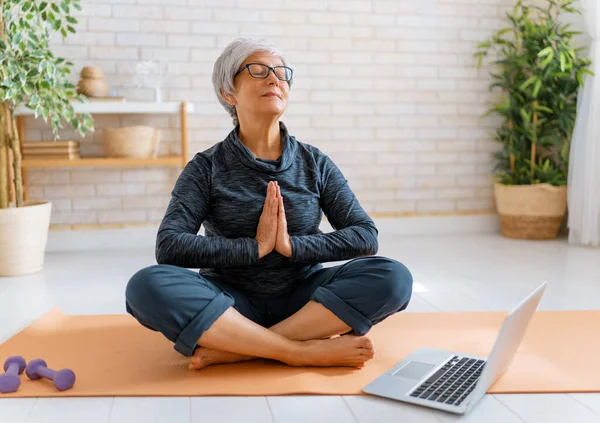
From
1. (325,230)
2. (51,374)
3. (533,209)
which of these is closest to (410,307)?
(51,374)

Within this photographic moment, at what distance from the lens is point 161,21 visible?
13.7 ft

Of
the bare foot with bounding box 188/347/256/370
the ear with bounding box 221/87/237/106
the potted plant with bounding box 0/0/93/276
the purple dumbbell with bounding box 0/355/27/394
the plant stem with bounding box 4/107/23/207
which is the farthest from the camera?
the plant stem with bounding box 4/107/23/207

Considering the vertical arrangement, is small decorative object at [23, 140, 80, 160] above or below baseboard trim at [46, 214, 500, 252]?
above

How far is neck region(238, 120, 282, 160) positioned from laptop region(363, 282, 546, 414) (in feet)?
2.36

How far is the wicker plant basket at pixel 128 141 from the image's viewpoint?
3.88 metres

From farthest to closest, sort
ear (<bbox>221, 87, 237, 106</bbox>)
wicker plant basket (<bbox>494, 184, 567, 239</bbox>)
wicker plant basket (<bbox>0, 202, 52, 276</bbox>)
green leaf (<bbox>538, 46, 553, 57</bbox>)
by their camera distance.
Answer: wicker plant basket (<bbox>494, 184, 567, 239</bbox>) → green leaf (<bbox>538, 46, 553, 57</bbox>) → wicker plant basket (<bbox>0, 202, 52, 276</bbox>) → ear (<bbox>221, 87, 237, 106</bbox>)

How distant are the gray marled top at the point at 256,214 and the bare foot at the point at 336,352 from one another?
0.77ft

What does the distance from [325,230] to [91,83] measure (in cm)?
169

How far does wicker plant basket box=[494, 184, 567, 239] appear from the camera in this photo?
169 inches

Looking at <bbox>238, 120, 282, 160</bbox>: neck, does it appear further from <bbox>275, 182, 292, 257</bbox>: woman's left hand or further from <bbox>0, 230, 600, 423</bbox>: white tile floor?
<bbox>0, 230, 600, 423</bbox>: white tile floor

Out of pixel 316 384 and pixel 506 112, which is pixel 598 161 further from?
pixel 316 384

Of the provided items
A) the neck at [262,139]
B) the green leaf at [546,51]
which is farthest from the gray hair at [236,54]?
the green leaf at [546,51]

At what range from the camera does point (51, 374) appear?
1767 mm

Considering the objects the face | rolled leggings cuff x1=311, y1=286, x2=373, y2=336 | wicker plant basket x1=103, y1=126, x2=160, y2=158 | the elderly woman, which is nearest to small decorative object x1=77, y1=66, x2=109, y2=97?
wicker plant basket x1=103, y1=126, x2=160, y2=158
